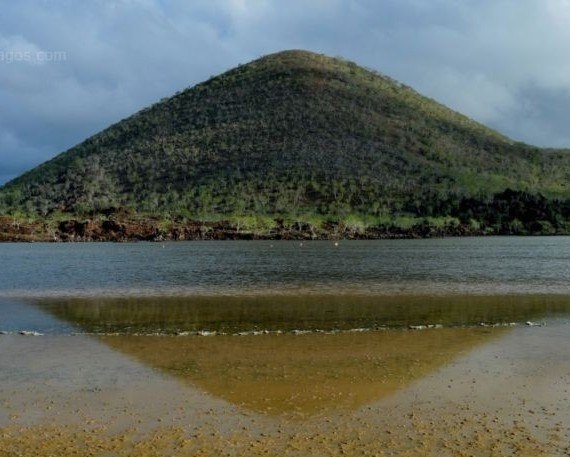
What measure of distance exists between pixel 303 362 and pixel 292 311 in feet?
24.8

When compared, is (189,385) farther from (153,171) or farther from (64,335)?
(153,171)

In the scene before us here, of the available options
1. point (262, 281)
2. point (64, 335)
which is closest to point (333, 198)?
point (262, 281)

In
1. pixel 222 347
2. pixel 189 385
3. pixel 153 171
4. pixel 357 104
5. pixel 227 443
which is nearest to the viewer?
pixel 227 443

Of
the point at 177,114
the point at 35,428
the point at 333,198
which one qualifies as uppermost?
the point at 177,114

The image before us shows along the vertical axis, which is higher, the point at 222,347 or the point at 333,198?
the point at 333,198

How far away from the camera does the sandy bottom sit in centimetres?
859

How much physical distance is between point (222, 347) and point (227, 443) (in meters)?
6.47

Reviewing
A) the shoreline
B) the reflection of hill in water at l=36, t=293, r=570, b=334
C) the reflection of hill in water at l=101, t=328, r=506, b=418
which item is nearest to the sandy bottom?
the reflection of hill in water at l=101, t=328, r=506, b=418

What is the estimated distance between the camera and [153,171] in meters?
104

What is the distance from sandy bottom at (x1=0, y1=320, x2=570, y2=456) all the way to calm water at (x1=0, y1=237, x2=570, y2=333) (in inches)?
116

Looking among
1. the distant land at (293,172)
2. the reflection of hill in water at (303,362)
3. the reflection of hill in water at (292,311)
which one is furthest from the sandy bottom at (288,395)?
the distant land at (293,172)

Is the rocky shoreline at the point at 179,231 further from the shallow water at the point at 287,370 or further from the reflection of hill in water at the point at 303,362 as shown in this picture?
the reflection of hill in water at the point at 303,362

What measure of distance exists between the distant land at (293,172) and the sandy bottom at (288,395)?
62.1 metres

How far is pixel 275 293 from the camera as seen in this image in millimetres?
25625
